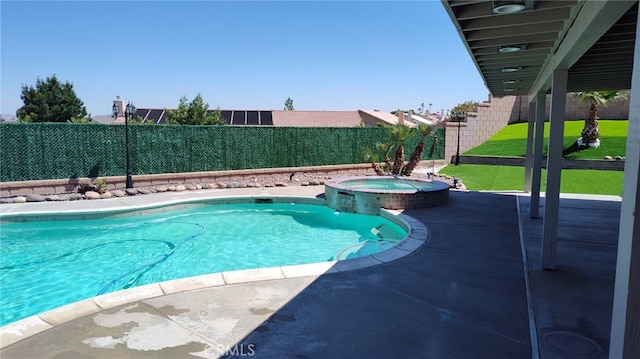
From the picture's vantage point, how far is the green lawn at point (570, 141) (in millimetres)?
19625

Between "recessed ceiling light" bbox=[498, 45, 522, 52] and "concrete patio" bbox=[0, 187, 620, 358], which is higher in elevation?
"recessed ceiling light" bbox=[498, 45, 522, 52]

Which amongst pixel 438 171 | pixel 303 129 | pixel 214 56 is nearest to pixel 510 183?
pixel 438 171

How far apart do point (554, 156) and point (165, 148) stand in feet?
44.2

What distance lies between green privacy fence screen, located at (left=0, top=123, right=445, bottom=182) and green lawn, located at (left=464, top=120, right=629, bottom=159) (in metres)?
8.07

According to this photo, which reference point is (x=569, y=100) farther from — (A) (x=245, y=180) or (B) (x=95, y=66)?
(B) (x=95, y=66)

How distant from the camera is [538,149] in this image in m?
8.75

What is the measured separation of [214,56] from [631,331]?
105 feet

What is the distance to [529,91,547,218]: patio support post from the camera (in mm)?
8406

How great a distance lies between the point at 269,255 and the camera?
8133 millimetres

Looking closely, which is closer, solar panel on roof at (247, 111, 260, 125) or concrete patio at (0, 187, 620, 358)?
concrete patio at (0, 187, 620, 358)

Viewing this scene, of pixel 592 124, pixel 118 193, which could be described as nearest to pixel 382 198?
pixel 118 193

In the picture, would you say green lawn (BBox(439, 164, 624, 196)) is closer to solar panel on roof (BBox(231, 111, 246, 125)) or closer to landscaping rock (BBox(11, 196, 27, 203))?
landscaping rock (BBox(11, 196, 27, 203))

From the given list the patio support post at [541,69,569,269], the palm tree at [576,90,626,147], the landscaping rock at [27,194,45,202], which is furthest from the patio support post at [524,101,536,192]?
the landscaping rock at [27,194,45,202]

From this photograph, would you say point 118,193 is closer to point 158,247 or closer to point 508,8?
point 158,247
